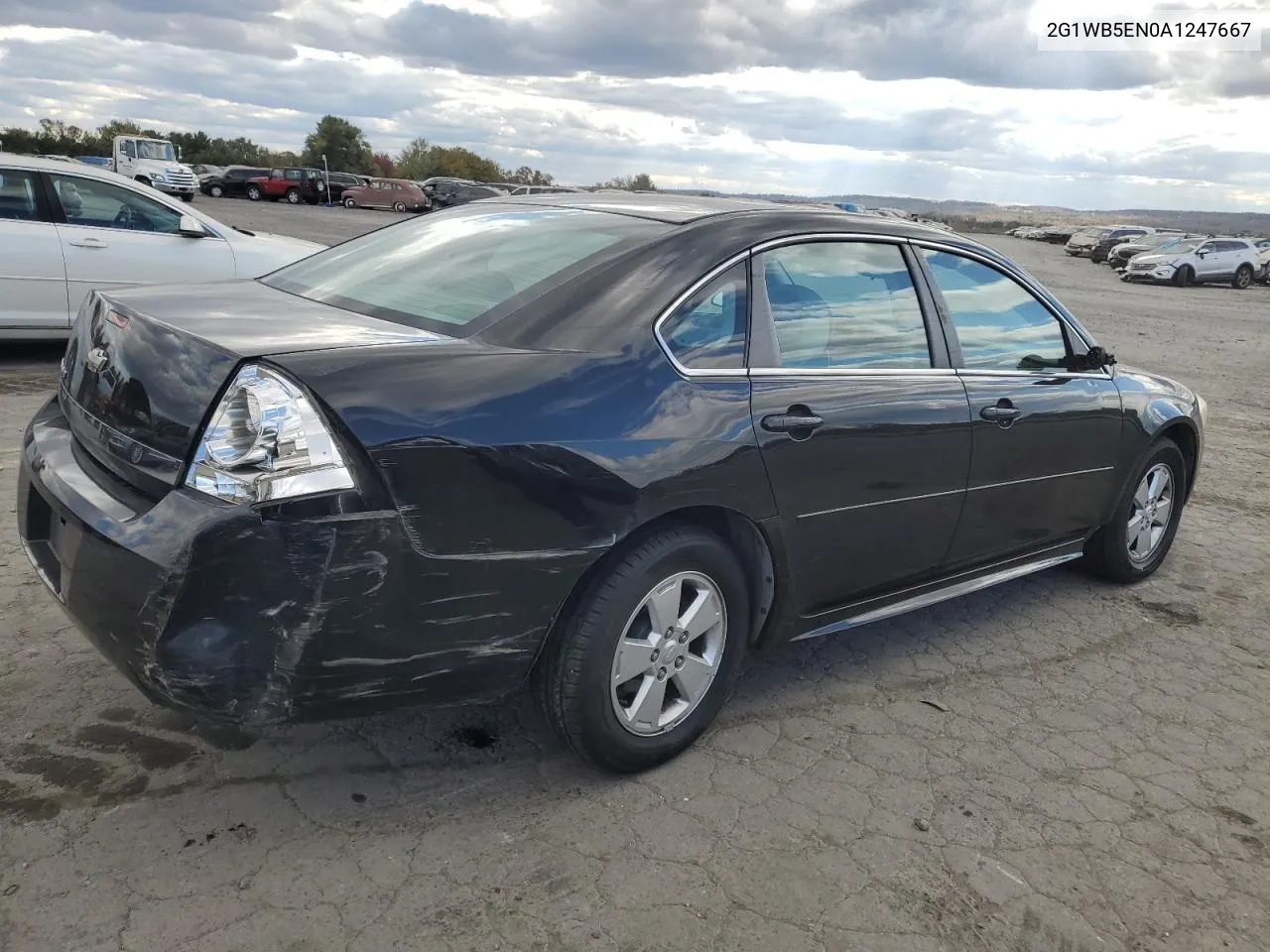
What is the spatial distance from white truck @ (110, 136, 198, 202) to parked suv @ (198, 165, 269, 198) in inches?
280

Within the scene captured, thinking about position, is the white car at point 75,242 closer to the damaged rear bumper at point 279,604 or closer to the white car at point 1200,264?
the damaged rear bumper at point 279,604

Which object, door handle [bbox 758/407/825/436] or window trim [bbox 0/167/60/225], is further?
window trim [bbox 0/167/60/225]

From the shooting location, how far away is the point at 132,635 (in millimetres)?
2342

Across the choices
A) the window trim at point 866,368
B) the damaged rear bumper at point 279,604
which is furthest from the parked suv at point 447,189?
the damaged rear bumper at point 279,604

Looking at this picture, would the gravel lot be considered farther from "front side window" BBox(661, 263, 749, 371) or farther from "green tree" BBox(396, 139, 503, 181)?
"green tree" BBox(396, 139, 503, 181)

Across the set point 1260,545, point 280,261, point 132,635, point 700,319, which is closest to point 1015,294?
point 700,319

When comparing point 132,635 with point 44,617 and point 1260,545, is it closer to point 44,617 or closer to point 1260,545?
→ point 44,617

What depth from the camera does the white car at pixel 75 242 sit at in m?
7.55

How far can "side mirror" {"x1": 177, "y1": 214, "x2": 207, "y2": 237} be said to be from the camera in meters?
8.18

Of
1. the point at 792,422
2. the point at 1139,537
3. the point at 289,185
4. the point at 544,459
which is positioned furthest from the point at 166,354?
the point at 289,185

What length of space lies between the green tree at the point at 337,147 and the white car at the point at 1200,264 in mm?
72477

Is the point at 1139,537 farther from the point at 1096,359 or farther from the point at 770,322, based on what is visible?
the point at 770,322

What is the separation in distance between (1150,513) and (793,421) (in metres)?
2.80

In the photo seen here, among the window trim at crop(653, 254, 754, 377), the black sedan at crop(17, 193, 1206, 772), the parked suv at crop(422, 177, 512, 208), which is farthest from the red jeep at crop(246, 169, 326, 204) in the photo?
the window trim at crop(653, 254, 754, 377)
